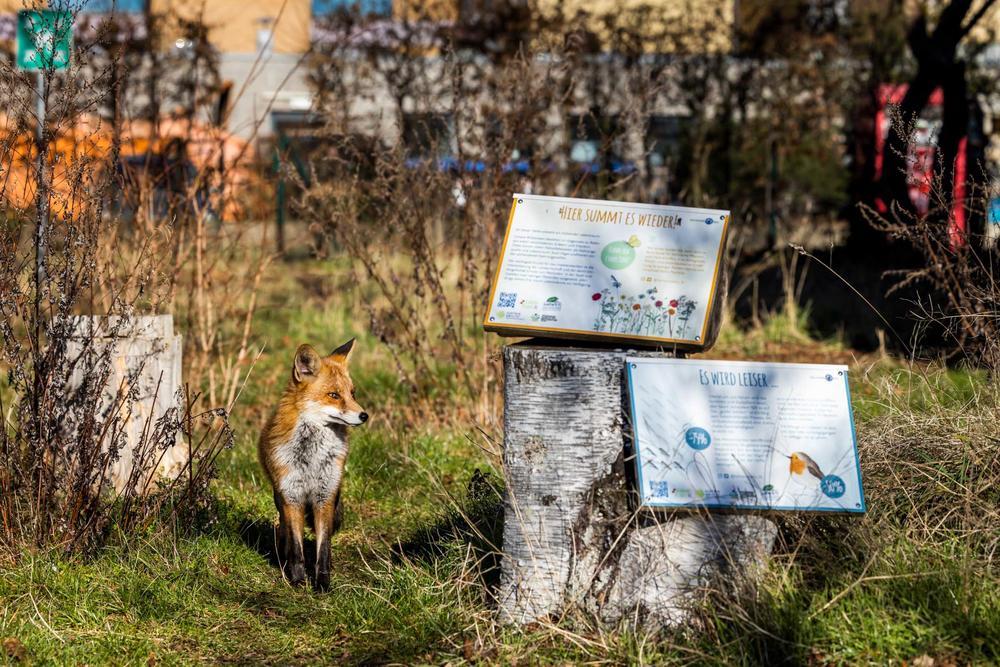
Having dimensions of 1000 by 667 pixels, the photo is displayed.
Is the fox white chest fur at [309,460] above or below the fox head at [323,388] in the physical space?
below

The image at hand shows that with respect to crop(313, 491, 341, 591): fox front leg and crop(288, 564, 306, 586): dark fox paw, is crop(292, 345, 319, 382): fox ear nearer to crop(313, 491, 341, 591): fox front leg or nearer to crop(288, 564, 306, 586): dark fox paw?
crop(313, 491, 341, 591): fox front leg

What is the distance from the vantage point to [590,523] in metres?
3.76

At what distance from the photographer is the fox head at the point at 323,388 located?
437 centimetres

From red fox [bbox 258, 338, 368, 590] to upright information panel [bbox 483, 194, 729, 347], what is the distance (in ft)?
2.50

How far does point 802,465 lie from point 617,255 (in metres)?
1.02

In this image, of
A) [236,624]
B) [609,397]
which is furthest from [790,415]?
[236,624]

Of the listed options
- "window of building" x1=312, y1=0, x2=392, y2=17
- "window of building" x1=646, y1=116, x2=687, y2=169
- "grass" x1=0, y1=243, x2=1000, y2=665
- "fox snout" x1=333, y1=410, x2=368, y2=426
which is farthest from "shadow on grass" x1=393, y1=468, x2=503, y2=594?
"window of building" x1=312, y1=0, x2=392, y2=17

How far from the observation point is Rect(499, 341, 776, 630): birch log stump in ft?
12.2

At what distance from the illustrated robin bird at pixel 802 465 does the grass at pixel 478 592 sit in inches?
10.0

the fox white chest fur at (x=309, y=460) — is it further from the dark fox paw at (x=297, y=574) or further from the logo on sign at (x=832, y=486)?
the logo on sign at (x=832, y=486)

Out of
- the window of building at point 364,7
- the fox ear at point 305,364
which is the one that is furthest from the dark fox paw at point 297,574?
the window of building at point 364,7

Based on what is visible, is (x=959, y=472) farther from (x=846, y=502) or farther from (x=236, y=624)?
(x=236, y=624)

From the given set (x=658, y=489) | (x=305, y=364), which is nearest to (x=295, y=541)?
(x=305, y=364)

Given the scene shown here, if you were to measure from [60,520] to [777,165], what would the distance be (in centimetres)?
1334
